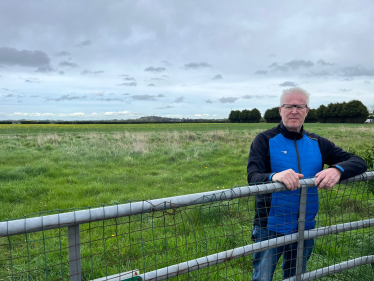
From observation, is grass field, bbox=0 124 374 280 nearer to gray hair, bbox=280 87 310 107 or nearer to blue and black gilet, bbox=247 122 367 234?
blue and black gilet, bbox=247 122 367 234

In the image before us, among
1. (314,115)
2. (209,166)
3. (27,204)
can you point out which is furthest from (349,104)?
(27,204)

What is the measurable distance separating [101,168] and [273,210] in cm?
859

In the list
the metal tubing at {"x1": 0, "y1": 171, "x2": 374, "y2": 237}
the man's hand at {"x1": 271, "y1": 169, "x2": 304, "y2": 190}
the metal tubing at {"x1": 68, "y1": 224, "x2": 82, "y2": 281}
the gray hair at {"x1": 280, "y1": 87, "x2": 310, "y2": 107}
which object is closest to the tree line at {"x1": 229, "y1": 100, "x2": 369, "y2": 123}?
Answer: the gray hair at {"x1": 280, "y1": 87, "x2": 310, "y2": 107}

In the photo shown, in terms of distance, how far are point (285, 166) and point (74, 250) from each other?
1.86 meters

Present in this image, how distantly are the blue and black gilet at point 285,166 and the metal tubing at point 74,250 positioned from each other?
1488mm

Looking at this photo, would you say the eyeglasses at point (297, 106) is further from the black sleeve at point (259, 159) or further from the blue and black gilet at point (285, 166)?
the black sleeve at point (259, 159)

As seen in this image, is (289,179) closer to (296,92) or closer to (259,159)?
(259,159)

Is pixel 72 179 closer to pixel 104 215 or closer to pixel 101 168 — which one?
pixel 101 168

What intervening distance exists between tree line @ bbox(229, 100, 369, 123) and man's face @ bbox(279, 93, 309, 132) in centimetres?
8711

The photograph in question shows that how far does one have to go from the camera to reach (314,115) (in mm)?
99750

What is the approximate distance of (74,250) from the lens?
1495 mm

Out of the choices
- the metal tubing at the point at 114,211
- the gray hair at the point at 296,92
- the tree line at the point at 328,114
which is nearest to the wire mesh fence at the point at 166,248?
the metal tubing at the point at 114,211

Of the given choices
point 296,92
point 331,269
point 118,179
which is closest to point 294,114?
point 296,92

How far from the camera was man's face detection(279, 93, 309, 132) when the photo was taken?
2.46 m
